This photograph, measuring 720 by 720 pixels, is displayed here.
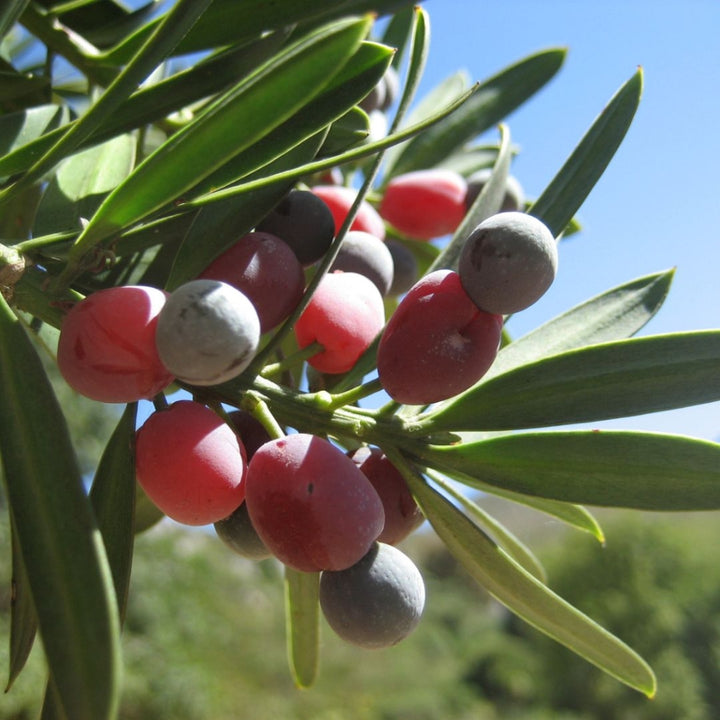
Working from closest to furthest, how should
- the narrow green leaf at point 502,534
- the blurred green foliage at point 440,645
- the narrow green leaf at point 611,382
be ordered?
the narrow green leaf at point 611,382 < the narrow green leaf at point 502,534 < the blurred green foliage at point 440,645

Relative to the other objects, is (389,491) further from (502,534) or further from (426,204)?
(426,204)

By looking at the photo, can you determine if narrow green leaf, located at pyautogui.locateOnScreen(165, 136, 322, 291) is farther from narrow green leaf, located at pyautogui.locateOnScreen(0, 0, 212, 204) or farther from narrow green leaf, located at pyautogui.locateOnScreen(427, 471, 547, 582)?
narrow green leaf, located at pyautogui.locateOnScreen(427, 471, 547, 582)

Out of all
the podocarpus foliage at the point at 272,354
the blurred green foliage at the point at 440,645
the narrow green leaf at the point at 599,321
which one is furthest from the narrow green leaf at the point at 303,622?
the blurred green foliage at the point at 440,645

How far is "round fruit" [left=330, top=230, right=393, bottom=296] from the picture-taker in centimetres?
56

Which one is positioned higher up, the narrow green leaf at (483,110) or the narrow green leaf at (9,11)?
the narrow green leaf at (9,11)

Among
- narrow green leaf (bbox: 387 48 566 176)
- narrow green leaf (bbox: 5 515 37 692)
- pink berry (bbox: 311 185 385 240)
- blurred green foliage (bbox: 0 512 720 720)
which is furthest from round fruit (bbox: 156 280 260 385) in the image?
blurred green foliage (bbox: 0 512 720 720)

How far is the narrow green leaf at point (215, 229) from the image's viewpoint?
0.48m

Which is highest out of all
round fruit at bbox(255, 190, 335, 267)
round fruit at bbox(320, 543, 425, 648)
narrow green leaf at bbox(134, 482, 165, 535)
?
round fruit at bbox(255, 190, 335, 267)

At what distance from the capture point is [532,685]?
14188 mm

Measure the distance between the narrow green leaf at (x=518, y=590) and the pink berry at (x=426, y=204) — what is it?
0.42 m

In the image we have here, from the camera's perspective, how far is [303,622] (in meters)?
0.63

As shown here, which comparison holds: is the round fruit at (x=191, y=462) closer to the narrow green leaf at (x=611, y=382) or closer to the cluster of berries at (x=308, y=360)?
the cluster of berries at (x=308, y=360)

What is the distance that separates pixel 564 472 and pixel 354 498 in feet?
0.39

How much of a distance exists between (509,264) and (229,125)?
0.16 m
